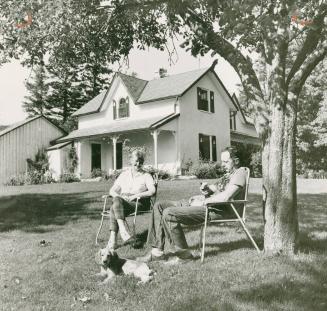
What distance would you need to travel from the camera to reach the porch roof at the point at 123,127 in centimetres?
2294

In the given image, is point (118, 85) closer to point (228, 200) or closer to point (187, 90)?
point (187, 90)

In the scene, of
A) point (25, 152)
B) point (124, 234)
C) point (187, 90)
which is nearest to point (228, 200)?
point (124, 234)

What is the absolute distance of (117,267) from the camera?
508cm

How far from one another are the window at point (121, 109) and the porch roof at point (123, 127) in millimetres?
406

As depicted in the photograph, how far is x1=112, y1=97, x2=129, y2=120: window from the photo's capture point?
26.6m

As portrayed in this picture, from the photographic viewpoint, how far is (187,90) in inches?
957

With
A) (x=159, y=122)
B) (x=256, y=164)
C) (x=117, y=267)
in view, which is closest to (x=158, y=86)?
(x=159, y=122)

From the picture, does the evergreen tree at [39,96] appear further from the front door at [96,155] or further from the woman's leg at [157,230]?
the woman's leg at [157,230]

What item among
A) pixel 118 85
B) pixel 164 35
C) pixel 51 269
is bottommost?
pixel 51 269

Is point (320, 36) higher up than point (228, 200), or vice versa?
point (320, 36)

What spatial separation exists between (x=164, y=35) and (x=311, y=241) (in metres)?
5.62

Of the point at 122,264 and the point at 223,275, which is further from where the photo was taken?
the point at 122,264

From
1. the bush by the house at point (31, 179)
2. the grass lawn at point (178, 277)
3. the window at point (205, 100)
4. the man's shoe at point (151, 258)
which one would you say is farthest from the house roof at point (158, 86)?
the man's shoe at point (151, 258)

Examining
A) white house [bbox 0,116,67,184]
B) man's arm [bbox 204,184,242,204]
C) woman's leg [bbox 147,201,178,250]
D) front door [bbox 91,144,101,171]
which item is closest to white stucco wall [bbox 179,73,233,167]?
front door [bbox 91,144,101,171]
